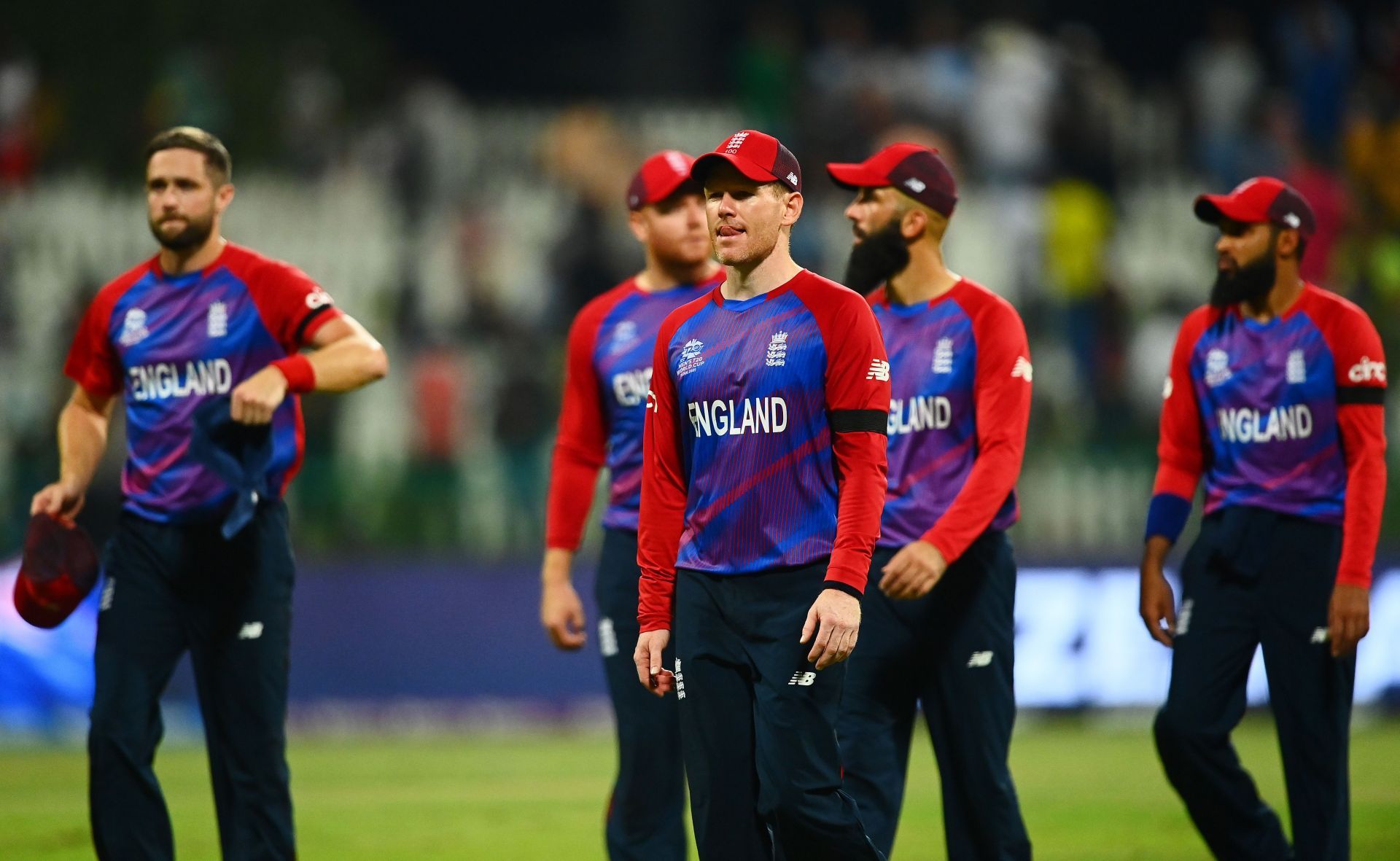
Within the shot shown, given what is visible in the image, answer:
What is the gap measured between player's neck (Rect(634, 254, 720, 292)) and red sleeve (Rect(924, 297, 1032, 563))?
1330 mm

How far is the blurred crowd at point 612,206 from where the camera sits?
49.9 ft

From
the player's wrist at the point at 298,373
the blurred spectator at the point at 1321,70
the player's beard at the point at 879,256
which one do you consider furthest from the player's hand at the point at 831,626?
the blurred spectator at the point at 1321,70

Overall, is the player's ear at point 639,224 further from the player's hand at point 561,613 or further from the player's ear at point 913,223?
the player's hand at point 561,613

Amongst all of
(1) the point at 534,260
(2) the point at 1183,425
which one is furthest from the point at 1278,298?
(1) the point at 534,260

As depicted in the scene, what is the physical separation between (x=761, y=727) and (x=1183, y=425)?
285 centimetres

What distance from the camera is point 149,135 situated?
19453 mm

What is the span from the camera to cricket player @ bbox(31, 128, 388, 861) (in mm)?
6844

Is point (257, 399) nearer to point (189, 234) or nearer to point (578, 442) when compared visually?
point (189, 234)

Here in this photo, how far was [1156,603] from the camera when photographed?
7531mm

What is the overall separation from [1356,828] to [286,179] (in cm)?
1380

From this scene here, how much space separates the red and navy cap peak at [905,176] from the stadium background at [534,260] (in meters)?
3.48

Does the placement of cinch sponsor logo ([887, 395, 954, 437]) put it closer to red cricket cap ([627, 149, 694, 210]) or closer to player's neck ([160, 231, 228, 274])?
red cricket cap ([627, 149, 694, 210])

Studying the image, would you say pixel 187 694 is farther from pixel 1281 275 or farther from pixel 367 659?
pixel 1281 275

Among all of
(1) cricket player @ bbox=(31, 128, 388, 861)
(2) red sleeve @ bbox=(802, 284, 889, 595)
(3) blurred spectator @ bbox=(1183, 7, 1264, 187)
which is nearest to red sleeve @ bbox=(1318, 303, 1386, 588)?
(2) red sleeve @ bbox=(802, 284, 889, 595)
